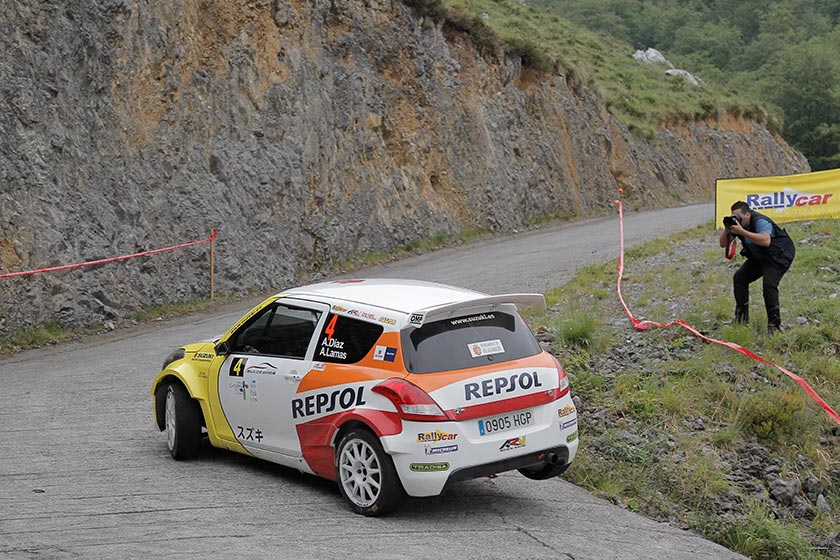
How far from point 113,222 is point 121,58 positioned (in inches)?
132

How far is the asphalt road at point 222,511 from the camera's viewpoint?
252 inches

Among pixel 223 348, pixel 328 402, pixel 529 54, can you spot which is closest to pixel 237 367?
pixel 223 348

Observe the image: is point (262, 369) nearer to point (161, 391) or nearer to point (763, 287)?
point (161, 391)

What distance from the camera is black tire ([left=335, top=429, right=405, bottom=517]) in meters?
6.83

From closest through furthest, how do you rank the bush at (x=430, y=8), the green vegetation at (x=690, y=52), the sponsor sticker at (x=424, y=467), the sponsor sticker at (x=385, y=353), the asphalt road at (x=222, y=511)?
1. the asphalt road at (x=222, y=511)
2. the sponsor sticker at (x=424, y=467)
3. the sponsor sticker at (x=385, y=353)
4. the bush at (x=430, y=8)
5. the green vegetation at (x=690, y=52)

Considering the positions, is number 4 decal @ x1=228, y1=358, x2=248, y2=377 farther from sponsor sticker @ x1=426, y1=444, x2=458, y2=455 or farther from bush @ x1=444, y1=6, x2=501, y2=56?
bush @ x1=444, y1=6, x2=501, y2=56

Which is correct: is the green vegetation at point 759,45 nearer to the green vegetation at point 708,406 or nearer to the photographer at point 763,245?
the green vegetation at point 708,406

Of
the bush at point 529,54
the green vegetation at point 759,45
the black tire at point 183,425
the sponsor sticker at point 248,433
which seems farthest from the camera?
the green vegetation at point 759,45

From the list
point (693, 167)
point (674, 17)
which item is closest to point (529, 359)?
point (693, 167)

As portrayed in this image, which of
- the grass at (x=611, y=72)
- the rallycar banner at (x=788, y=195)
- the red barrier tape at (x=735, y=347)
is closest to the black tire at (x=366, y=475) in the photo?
the red barrier tape at (x=735, y=347)

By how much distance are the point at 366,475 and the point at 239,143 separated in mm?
15452

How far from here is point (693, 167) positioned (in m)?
48.1

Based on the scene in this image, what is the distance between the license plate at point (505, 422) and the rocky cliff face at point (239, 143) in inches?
426

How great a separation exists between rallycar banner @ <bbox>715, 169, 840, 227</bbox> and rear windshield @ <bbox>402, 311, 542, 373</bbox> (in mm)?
14733
